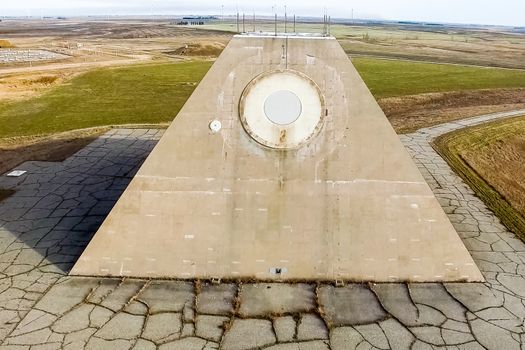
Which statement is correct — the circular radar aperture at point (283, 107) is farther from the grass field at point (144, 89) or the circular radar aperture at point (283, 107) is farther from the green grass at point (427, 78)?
the green grass at point (427, 78)

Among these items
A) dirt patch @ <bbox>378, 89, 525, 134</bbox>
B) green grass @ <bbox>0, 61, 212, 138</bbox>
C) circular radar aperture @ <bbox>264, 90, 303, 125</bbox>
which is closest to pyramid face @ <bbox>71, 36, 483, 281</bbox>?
circular radar aperture @ <bbox>264, 90, 303, 125</bbox>

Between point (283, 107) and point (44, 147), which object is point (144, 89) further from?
point (283, 107)

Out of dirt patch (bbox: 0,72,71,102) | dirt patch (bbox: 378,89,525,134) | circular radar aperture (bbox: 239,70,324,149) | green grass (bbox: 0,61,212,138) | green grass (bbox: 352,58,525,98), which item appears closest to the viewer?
circular radar aperture (bbox: 239,70,324,149)

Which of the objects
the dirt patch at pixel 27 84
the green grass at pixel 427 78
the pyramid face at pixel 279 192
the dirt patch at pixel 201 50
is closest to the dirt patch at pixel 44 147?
the pyramid face at pixel 279 192

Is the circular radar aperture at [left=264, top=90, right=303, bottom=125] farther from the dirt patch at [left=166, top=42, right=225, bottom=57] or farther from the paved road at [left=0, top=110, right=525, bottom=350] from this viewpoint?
the dirt patch at [left=166, top=42, right=225, bottom=57]

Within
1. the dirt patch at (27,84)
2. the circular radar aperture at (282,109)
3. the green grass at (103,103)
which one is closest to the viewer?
the circular radar aperture at (282,109)

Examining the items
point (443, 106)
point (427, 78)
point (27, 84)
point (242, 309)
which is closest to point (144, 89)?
point (27, 84)

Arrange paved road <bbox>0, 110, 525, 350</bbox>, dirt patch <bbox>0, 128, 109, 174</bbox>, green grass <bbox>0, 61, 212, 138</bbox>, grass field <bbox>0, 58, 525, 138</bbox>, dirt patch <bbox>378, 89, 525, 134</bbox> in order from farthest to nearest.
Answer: dirt patch <bbox>378, 89, 525, 134</bbox>, grass field <bbox>0, 58, 525, 138</bbox>, green grass <bbox>0, 61, 212, 138</bbox>, dirt patch <bbox>0, 128, 109, 174</bbox>, paved road <bbox>0, 110, 525, 350</bbox>
